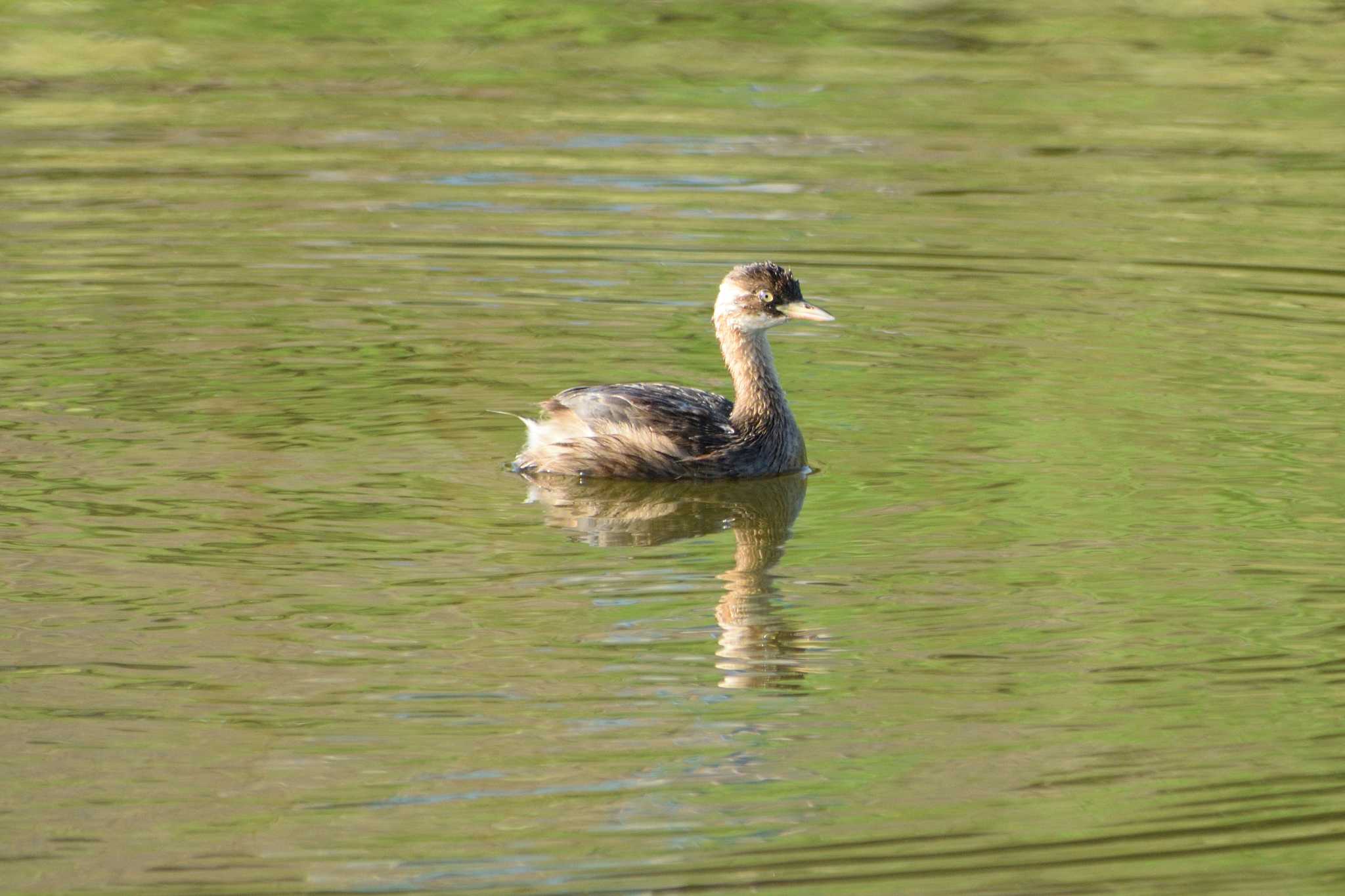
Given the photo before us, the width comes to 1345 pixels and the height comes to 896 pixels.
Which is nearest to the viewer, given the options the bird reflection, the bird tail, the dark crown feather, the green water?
the green water

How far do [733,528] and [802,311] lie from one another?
53.8 inches

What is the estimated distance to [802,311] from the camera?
9820 mm

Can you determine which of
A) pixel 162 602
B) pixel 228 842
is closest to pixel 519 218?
pixel 162 602

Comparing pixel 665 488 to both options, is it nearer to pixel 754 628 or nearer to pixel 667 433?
pixel 667 433

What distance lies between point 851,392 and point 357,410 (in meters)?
2.36

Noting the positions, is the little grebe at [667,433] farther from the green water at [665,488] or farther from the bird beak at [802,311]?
the green water at [665,488]

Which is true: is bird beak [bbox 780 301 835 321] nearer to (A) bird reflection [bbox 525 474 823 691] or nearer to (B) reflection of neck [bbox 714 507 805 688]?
(A) bird reflection [bbox 525 474 823 691]

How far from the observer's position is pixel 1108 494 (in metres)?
8.96

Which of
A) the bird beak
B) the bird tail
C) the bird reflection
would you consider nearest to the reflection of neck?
the bird reflection

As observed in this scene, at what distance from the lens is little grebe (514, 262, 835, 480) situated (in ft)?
30.8

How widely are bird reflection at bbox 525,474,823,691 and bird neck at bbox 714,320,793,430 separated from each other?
262 mm

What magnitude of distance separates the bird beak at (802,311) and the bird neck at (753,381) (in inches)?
7.9

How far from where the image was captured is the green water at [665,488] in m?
6.00

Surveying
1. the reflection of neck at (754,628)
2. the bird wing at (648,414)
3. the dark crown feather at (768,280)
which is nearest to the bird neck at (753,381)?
the bird wing at (648,414)
